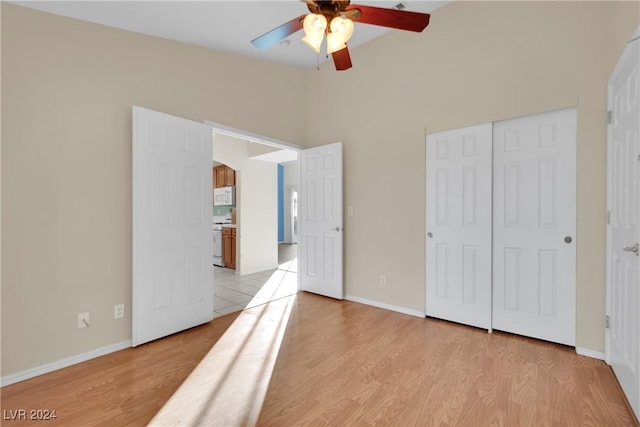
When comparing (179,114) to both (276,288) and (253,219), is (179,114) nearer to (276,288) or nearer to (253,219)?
(276,288)

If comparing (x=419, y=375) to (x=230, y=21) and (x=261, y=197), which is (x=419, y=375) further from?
(x=261, y=197)

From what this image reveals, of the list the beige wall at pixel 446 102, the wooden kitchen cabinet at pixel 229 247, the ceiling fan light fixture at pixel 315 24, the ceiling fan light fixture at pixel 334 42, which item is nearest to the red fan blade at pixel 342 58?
the ceiling fan light fixture at pixel 334 42

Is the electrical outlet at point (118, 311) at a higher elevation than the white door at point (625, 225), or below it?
below

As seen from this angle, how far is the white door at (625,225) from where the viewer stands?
5.55ft

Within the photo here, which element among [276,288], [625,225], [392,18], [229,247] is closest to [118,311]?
[276,288]

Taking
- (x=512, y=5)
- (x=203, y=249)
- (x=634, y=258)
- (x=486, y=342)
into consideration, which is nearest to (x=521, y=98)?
(x=512, y=5)

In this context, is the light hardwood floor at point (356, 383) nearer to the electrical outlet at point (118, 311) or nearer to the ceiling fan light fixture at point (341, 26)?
the electrical outlet at point (118, 311)

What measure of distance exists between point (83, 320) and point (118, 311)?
9.3 inches

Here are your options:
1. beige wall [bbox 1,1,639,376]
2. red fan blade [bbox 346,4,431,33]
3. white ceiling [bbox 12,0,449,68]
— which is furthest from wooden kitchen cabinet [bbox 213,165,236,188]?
red fan blade [bbox 346,4,431,33]

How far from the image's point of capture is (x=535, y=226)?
2615 mm

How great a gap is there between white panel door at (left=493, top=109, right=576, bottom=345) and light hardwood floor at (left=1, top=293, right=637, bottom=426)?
0.81ft

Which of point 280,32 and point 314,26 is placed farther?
point 280,32

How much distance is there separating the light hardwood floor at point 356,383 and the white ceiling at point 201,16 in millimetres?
2748

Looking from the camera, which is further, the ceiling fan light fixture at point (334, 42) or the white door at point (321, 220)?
the white door at point (321, 220)
